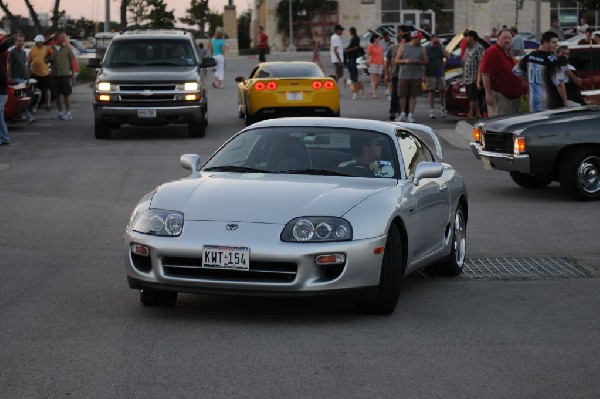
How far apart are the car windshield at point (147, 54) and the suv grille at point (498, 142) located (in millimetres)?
10419

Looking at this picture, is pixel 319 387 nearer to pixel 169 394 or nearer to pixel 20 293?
pixel 169 394

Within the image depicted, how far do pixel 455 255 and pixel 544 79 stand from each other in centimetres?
896

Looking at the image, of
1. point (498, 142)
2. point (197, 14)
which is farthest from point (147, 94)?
point (197, 14)

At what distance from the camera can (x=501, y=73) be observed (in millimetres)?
20359

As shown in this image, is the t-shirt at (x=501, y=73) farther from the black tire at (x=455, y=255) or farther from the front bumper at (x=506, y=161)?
the black tire at (x=455, y=255)

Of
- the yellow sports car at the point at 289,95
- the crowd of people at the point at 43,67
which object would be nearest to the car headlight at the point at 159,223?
the crowd of people at the point at 43,67

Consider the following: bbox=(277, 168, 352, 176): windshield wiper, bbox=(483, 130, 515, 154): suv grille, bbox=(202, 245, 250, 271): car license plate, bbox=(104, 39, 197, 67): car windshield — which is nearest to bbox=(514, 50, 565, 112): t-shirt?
bbox=(483, 130, 515, 154): suv grille

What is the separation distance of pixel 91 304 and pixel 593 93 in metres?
15.0

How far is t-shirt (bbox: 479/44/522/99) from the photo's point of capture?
20.2 m

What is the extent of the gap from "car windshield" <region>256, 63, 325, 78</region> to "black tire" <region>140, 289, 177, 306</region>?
1854 centimetres

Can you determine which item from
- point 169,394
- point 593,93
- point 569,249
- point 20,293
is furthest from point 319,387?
point 593,93

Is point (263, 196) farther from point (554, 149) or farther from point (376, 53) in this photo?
point (376, 53)

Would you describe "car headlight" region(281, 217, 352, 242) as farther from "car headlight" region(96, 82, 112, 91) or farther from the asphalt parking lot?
"car headlight" region(96, 82, 112, 91)

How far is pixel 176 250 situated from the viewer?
861 centimetres
